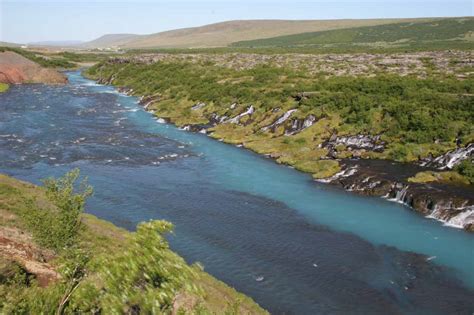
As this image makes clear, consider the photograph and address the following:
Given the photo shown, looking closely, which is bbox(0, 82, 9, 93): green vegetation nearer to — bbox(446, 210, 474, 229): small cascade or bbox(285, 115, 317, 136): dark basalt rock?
bbox(285, 115, 317, 136): dark basalt rock

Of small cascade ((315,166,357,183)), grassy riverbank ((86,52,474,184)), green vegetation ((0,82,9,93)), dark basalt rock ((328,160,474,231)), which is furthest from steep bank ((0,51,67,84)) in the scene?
dark basalt rock ((328,160,474,231))

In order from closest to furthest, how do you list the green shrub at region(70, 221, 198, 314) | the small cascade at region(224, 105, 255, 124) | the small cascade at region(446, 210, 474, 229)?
1. the green shrub at region(70, 221, 198, 314)
2. the small cascade at region(446, 210, 474, 229)
3. the small cascade at region(224, 105, 255, 124)

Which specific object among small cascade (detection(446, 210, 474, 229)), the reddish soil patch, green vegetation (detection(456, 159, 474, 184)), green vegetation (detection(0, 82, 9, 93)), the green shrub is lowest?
small cascade (detection(446, 210, 474, 229))

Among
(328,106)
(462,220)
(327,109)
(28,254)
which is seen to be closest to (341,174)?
(462,220)

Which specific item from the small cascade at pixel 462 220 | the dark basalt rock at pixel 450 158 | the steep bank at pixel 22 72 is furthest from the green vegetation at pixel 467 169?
the steep bank at pixel 22 72

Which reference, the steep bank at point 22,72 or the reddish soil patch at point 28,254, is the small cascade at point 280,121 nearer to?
the reddish soil patch at point 28,254

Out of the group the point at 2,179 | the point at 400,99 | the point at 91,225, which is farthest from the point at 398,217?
the point at 2,179
